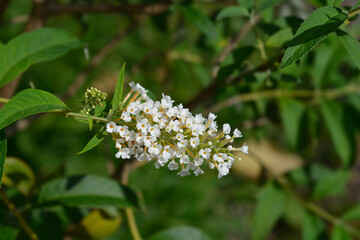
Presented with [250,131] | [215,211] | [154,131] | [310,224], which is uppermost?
[250,131]

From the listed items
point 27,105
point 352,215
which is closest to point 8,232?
point 27,105

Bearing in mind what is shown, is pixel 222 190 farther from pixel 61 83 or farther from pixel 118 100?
pixel 118 100

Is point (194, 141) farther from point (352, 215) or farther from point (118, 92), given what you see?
point (352, 215)

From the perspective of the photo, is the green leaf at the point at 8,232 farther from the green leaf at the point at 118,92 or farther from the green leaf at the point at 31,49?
the green leaf at the point at 118,92

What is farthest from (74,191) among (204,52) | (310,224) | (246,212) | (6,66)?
(246,212)

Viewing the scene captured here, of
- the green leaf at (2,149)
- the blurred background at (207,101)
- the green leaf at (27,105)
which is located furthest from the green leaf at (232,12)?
the green leaf at (2,149)

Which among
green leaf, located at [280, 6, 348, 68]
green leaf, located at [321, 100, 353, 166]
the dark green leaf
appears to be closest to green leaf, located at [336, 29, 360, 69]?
green leaf, located at [280, 6, 348, 68]

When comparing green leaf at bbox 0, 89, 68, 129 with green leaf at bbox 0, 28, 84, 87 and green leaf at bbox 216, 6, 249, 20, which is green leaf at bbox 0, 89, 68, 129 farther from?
green leaf at bbox 216, 6, 249, 20
